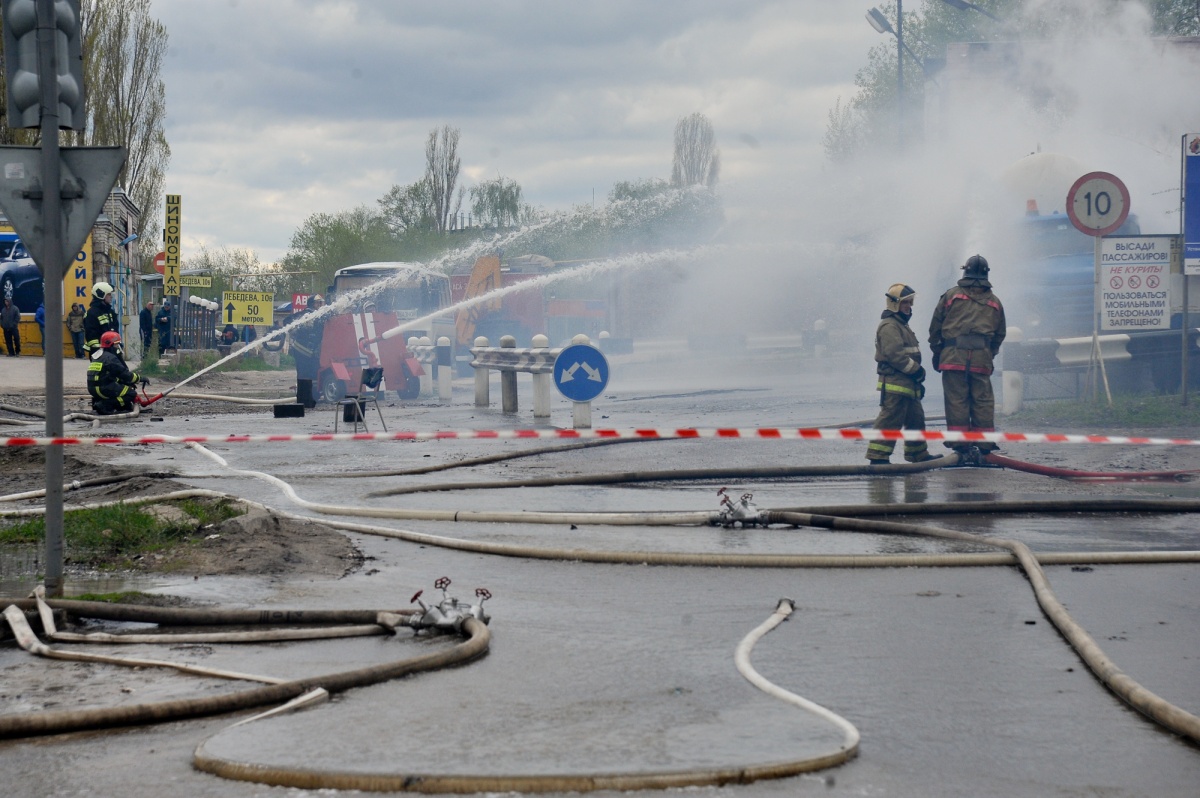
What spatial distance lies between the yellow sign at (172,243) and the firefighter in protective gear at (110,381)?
20.5 metres

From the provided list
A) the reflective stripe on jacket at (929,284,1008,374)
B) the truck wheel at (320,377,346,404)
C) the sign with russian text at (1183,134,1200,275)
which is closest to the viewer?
the reflective stripe on jacket at (929,284,1008,374)

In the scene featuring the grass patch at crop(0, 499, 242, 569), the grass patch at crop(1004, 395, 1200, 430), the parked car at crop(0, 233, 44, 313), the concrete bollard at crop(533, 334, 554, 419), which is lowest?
the grass patch at crop(0, 499, 242, 569)

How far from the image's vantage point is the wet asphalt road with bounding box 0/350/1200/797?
3.79m

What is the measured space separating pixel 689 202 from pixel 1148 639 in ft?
146

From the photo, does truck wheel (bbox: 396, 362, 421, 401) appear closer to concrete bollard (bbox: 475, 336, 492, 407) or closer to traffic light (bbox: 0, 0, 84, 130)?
concrete bollard (bbox: 475, 336, 492, 407)

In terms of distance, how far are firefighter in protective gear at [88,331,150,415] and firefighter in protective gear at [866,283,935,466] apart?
31.2ft

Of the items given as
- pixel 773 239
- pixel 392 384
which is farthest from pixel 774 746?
pixel 773 239

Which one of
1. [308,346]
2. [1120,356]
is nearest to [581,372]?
[1120,356]

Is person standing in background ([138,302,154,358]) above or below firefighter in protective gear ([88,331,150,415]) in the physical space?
above

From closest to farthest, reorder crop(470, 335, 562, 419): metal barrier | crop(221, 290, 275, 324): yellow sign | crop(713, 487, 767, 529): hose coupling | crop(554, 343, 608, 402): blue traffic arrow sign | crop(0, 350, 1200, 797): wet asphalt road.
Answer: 1. crop(0, 350, 1200, 797): wet asphalt road
2. crop(713, 487, 767, 529): hose coupling
3. crop(554, 343, 608, 402): blue traffic arrow sign
4. crop(470, 335, 562, 419): metal barrier
5. crop(221, 290, 275, 324): yellow sign

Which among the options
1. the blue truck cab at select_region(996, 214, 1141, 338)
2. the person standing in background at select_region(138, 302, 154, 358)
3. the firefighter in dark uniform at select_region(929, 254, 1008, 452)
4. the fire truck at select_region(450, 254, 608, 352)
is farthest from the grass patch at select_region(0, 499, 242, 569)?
the person standing in background at select_region(138, 302, 154, 358)

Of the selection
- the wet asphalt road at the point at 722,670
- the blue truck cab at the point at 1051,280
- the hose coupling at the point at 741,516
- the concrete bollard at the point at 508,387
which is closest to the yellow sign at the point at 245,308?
the concrete bollard at the point at 508,387

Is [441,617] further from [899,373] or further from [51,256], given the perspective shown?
[899,373]

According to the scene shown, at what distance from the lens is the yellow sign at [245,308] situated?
41250 mm
